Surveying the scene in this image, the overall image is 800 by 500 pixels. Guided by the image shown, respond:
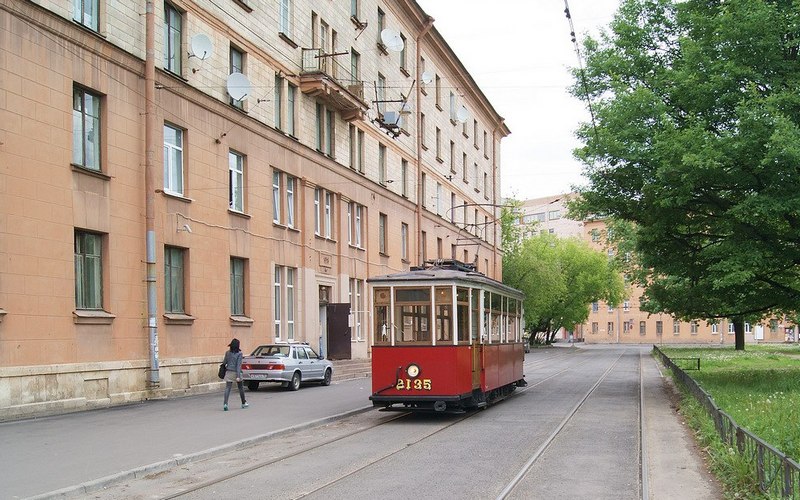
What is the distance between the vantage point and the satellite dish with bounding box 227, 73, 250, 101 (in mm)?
24516

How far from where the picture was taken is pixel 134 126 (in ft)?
68.0

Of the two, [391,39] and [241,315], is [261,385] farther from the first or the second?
[391,39]

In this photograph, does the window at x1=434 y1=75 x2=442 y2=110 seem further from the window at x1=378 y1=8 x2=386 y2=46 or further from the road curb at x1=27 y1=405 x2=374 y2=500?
the road curb at x1=27 y1=405 x2=374 y2=500

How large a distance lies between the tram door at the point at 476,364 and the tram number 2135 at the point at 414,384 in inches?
49.9

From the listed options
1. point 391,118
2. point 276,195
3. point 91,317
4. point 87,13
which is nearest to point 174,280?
point 91,317

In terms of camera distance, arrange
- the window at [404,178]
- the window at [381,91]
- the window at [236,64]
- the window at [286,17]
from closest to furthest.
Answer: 1. the window at [236,64]
2. the window at [286,17]
3. the window at [381,91]
4. the window at [404,178]

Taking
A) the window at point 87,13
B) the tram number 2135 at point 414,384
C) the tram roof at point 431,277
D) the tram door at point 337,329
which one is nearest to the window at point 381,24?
the tram door at point 337,329

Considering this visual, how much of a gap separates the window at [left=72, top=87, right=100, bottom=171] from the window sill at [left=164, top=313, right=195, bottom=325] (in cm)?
445

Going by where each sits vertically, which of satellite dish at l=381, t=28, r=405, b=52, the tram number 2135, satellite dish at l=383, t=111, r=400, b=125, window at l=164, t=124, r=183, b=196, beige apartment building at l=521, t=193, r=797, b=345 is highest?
satellite dish at l=381, t=28, r=405, b=52

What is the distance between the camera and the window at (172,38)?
22609 mm

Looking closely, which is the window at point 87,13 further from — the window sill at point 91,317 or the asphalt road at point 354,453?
the asphalt road at point 354,453

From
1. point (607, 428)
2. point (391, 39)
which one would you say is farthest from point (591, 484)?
point (391, 39)

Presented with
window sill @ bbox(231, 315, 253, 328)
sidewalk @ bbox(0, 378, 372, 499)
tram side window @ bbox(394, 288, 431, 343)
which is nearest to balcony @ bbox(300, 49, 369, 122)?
window sill @ bbox(231, 315, 253, 328)

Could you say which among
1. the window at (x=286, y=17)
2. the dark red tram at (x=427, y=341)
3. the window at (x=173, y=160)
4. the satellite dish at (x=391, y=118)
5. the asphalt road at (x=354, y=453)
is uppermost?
the window at (x=286, y=17)
